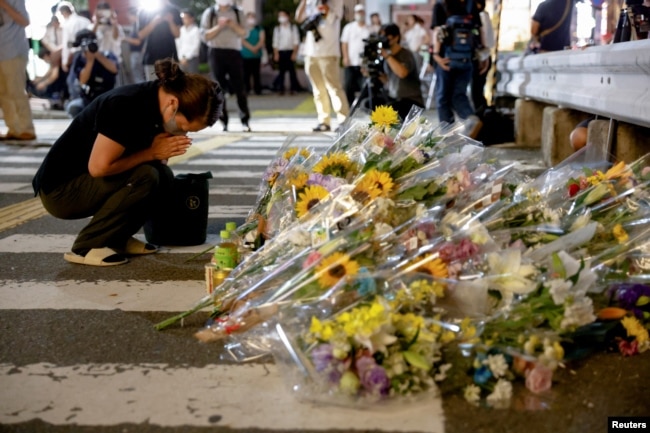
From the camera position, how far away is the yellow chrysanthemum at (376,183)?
11.5 feet

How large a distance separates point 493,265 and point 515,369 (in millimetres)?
489

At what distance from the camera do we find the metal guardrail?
5262 mm

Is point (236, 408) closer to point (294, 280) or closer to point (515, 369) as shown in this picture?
point (294, 280)

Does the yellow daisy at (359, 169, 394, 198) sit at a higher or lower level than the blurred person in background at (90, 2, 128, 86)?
lower

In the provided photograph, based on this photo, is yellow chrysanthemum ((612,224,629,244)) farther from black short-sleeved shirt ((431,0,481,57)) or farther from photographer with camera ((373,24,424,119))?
black short-sleeved shirt ((431,0,481,57))

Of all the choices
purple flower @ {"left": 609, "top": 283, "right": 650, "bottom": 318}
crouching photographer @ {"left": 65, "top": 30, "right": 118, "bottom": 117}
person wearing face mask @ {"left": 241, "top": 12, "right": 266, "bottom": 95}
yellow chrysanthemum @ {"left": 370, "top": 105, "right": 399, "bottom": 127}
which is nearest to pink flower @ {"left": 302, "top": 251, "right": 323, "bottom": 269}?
purple flower @ {"left": 609, "top": 283, "right": 650, "bottom": 318}

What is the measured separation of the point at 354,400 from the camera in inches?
106

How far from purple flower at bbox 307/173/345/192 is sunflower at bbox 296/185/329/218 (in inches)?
2.0

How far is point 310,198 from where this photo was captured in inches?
144

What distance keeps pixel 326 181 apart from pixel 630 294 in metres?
1.43

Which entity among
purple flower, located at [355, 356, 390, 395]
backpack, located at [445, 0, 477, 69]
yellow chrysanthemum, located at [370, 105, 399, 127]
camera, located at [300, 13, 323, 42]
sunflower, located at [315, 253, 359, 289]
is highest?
camera, located at [300, 13, 323, 42]

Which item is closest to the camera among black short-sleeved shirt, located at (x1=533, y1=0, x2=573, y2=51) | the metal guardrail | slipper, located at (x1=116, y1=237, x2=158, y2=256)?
slipper, located at (x1=116, y1=237, x2=158, y2=256)

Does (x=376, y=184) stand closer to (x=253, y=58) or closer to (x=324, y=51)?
(x=324, y=51)

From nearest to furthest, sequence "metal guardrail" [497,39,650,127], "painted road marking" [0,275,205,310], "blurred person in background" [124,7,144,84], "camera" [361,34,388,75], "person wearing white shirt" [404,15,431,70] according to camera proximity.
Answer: "painted road marking" [0,275,205,310]
"metal guardrail" [497,39,650,127]
"camera" [361,34,388,75]
"blurred person in background" [124,7,144,84]
"person wearing white shirt" [404,15,431,70]
